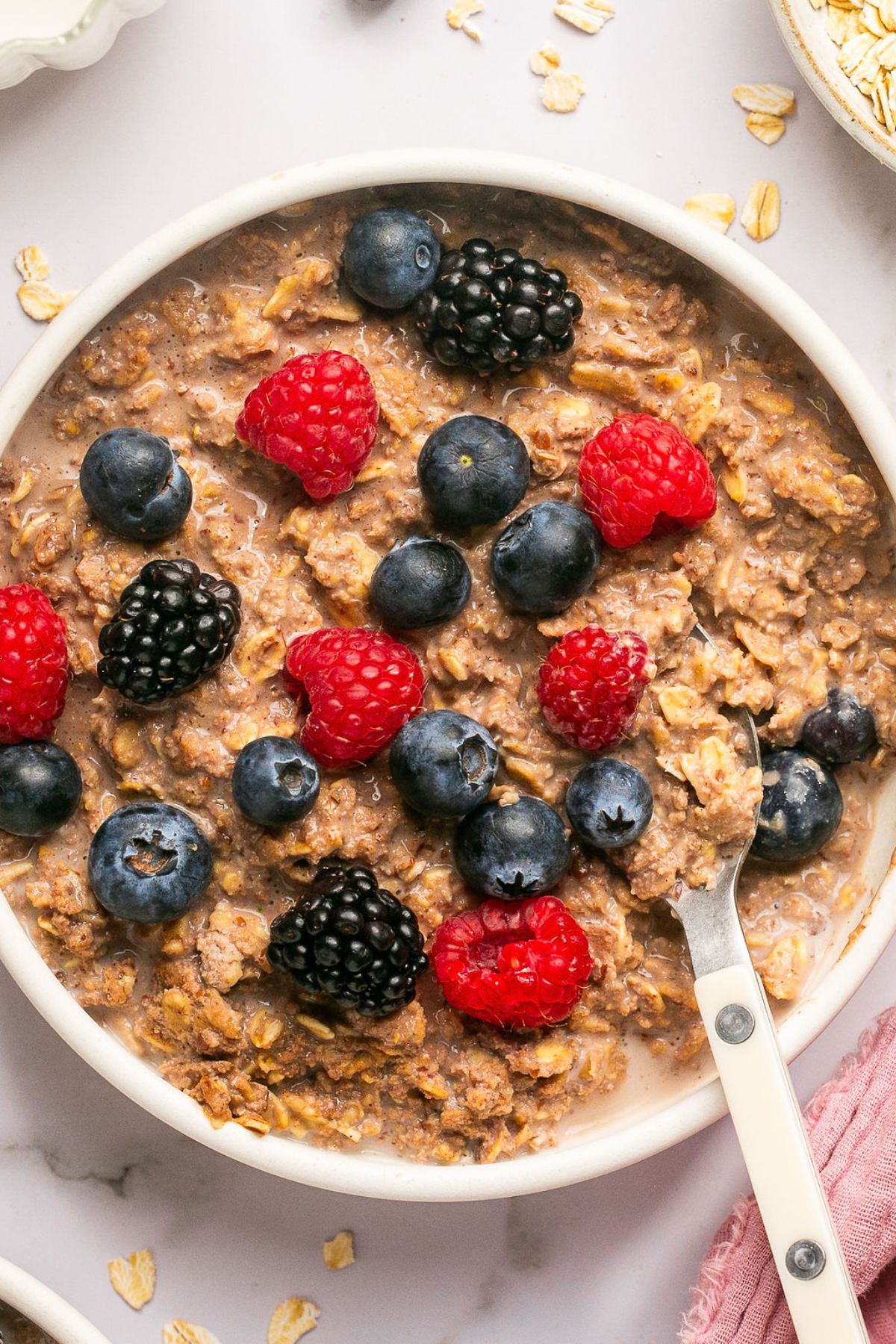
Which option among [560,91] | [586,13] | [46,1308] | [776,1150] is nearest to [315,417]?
[560,91]

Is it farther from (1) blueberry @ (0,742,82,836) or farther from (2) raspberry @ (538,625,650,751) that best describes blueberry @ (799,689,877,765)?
(1) blueberry @ (0,742,82,836)

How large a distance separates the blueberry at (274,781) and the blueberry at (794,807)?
610 mm

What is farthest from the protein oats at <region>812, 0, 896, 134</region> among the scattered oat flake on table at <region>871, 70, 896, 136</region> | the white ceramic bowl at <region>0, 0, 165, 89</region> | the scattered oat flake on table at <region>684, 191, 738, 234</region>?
the white ceramic bowl at <region>0, 0, 165, 89</region>

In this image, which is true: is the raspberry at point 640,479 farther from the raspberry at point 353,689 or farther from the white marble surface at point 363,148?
the white marble surface at point 363,148

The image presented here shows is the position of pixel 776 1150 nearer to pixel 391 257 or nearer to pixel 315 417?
pixel 315 417

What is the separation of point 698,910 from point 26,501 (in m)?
1.05

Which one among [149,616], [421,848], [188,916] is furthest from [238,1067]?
[149,616]

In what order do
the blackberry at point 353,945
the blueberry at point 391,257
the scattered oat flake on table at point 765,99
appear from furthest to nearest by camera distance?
the scattered oat flake on table at point 765,99
the blueberry at point 391,257
the blackberry at point 353,945

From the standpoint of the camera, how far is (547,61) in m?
1.79

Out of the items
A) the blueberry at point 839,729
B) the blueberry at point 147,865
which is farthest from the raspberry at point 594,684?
the blueberry at point 147,865

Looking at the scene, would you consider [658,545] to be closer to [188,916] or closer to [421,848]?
[421,848]

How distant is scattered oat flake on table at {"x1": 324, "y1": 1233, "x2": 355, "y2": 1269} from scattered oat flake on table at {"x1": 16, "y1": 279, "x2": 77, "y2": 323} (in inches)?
57.0

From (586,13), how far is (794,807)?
118 centimetres

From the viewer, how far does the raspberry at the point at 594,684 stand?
1.52 m
